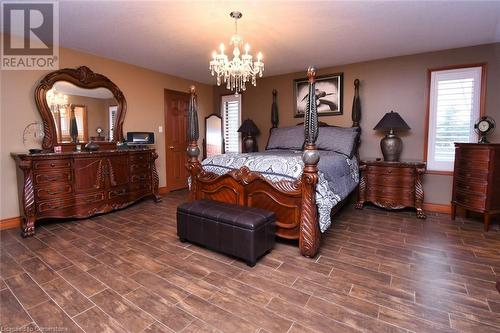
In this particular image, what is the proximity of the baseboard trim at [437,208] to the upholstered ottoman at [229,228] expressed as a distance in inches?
118

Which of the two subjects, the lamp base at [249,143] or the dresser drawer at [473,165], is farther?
the lamp base at [249,143]

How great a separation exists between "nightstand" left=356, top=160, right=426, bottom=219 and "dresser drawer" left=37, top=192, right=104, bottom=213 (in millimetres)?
4041

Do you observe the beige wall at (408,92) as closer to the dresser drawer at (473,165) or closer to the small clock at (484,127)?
the small clock at (484,127)

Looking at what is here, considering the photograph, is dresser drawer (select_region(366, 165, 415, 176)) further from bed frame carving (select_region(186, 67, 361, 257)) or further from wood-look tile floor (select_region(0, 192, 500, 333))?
bed frame carving (select_region(186, 67, 361, 257))

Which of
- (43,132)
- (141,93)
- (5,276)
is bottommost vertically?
(5,276)

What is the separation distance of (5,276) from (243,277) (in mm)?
1988

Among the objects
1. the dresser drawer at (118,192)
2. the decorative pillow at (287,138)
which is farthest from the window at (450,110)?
the dresser drawer at (118,192)

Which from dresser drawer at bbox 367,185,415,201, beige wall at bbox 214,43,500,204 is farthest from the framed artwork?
dresser drawer at bbox 367,185,415,201

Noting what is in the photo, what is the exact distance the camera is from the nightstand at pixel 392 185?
3.67 meters

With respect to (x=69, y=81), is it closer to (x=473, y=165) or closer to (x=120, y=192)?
(x=120, y=192)

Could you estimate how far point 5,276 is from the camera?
210 centimetres

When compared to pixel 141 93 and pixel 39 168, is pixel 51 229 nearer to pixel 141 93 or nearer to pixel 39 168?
pixel 39 168

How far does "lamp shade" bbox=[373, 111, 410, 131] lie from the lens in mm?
3822

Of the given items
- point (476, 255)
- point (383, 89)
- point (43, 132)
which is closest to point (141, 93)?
point (43, 132)
